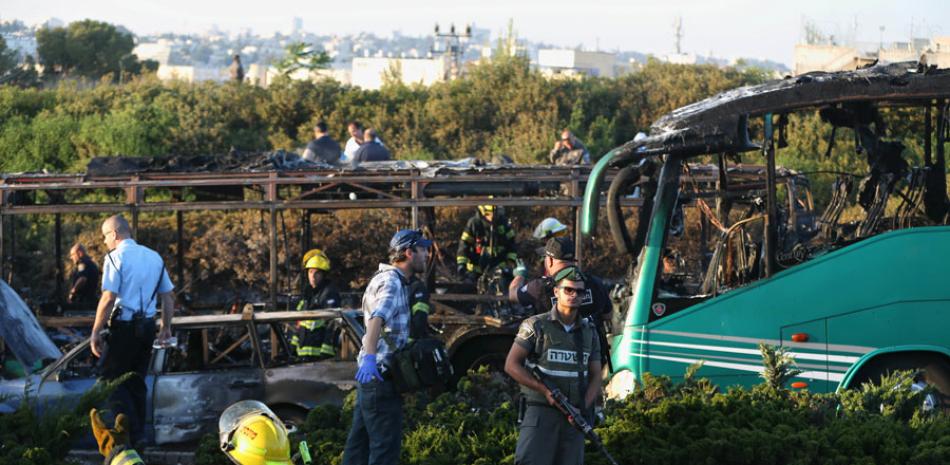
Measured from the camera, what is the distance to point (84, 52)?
4459 centimetres

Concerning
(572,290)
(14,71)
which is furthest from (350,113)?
(572,290)

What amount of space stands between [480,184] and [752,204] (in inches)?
197

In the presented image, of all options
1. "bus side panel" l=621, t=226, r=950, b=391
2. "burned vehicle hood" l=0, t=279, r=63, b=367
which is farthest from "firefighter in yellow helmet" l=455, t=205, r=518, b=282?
"burned vehicle hood" l=0, t=279, r=63, b=367

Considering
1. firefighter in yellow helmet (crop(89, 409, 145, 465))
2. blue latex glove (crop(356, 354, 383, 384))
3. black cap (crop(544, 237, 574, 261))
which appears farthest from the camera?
black cap (crop(544, 237, 574, 261))

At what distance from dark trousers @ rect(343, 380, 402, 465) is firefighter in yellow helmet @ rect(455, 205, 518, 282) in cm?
821

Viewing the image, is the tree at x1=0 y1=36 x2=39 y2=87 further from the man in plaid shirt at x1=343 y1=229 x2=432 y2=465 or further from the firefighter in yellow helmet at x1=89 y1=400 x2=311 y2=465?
the firefighter in yellow helmet at x1=89 y1=400 x2=311 y2=465

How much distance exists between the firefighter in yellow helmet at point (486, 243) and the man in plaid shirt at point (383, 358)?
795 cm

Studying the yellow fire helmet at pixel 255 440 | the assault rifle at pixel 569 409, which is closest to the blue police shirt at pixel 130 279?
the assault rifle at pixel 569 409

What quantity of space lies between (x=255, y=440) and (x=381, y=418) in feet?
9.66

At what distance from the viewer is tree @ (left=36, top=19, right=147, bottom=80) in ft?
144

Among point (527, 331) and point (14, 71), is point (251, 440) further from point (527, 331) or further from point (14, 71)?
point (14, 71)

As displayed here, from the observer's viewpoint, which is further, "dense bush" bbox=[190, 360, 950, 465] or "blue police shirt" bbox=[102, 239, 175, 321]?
"blue police shirt" bbox=[102, 239, 175, 321]

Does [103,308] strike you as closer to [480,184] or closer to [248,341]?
[248,341]

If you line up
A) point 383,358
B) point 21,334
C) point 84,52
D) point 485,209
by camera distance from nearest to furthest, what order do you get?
point 383,358
point 21,334
point 485,209
point 84,52
